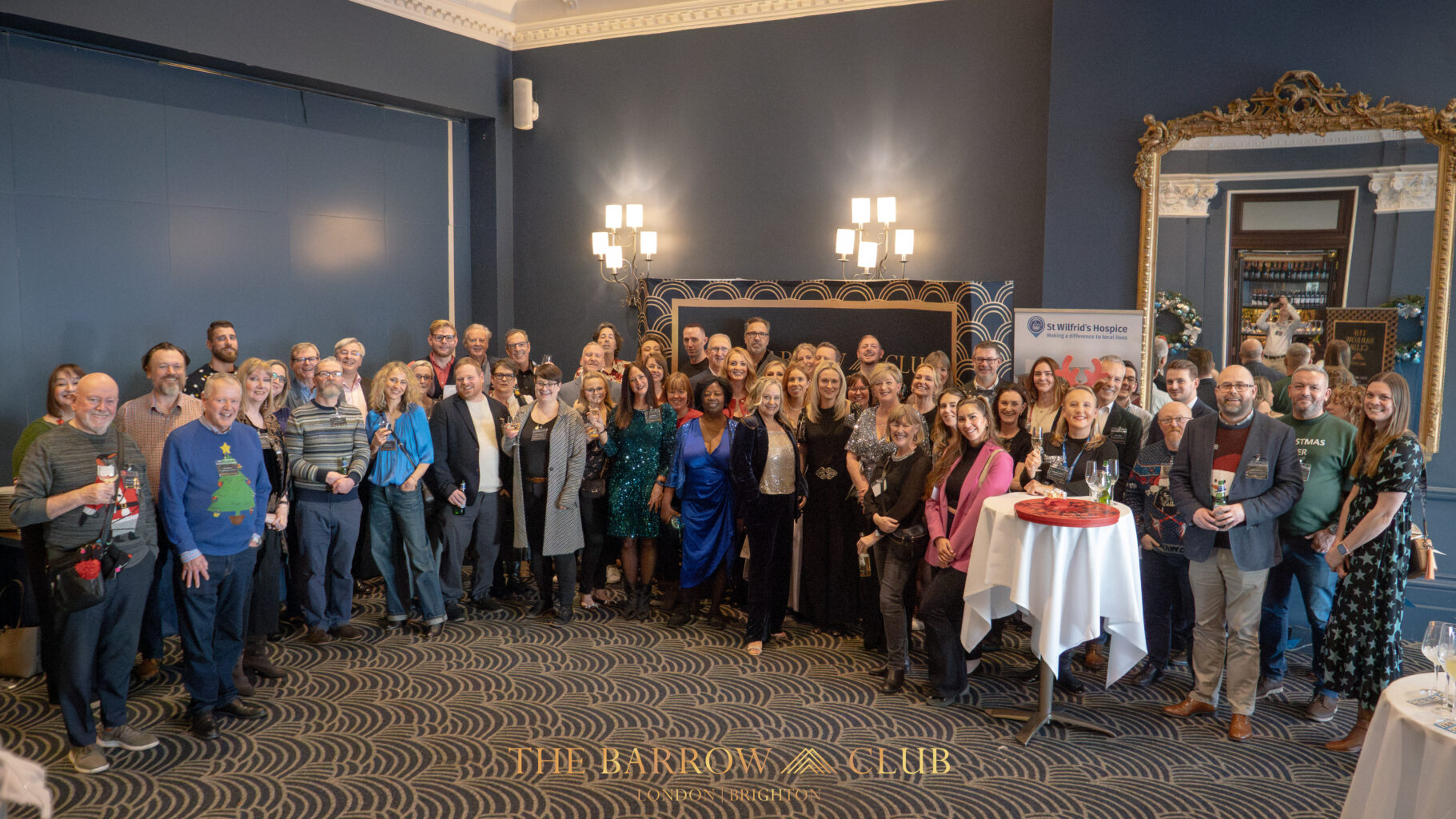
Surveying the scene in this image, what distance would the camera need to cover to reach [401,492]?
519 centimetres

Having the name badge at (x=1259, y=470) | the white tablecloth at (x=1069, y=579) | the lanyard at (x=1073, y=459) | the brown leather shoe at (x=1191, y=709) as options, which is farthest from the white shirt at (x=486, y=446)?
the name badge at (x=1259, y=470)

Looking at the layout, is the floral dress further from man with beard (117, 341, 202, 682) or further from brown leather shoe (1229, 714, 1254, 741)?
man with beard (117, 341, 202, 682)

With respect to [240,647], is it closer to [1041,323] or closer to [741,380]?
[741,380]

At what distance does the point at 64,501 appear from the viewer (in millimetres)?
3467

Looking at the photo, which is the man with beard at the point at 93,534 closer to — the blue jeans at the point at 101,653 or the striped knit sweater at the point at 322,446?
the blue jeans at the point at 101,653

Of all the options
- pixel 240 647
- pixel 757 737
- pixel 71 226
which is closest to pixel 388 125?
pixel 71 226

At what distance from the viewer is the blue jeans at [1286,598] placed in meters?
4.34

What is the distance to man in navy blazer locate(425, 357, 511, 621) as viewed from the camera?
535 centimetres

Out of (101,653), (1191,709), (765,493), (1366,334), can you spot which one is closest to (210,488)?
(101,653)

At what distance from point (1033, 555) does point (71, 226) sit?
6.29 meters

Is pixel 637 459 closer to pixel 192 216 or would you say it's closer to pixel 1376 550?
pixel 1376 550

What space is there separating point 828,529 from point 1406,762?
120 inches

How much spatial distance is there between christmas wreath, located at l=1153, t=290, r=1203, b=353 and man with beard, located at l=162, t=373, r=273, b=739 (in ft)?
17.7

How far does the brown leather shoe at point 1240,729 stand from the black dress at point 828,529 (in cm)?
167
